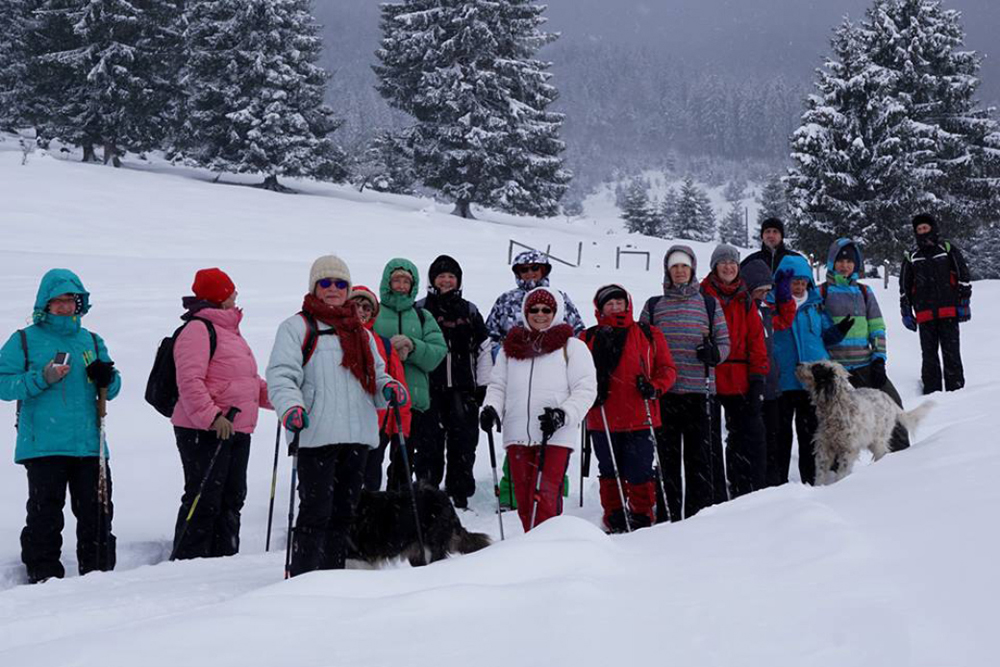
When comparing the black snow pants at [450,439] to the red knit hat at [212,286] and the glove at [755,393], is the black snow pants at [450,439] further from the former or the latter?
the glove at [755,393]

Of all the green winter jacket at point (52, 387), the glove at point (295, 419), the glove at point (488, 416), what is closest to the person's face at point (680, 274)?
the glove at point (488, 416)

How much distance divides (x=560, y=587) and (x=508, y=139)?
108ft

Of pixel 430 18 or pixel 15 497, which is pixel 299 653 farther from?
pixel 430 18

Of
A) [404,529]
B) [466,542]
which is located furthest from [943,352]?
[404,529]

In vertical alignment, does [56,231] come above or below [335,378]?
above

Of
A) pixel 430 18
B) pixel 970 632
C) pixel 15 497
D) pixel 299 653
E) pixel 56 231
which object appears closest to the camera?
pixel 970 632

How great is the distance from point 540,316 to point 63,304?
319cm

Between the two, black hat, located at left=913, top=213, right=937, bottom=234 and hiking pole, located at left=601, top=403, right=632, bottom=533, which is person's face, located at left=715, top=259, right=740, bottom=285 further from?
black hat, located at left=913, top=213, right=937, bottom=234

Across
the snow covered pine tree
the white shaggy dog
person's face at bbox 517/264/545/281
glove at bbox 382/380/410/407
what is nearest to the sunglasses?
glove at bbox 382/380/410/407

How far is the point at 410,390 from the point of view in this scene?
6578 millimetres

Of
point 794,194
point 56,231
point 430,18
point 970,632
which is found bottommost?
point 970,632

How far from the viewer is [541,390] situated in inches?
204

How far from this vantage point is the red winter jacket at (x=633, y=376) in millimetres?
5758

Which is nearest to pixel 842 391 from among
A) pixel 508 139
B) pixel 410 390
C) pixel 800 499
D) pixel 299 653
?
pixel 800 499
